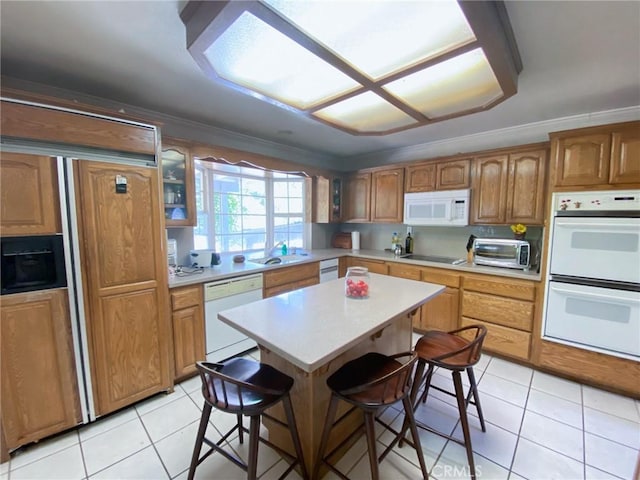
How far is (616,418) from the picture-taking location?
1.99 m

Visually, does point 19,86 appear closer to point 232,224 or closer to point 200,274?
point 200,274

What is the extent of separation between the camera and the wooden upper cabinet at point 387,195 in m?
Result: 3.75

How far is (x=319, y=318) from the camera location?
154 cm

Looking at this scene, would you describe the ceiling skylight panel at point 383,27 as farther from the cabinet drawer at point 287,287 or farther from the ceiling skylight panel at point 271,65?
the cabinet drawer at point 287,287

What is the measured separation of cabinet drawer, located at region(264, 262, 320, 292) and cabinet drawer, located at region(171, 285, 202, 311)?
0.74 metres

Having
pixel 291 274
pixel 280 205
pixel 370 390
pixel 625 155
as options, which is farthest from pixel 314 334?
pixel 280 205

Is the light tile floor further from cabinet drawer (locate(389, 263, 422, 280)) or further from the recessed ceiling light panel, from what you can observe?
the recessed ceiling light panel

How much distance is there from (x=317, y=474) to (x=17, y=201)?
229cm

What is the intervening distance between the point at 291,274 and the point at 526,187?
8.84 feet

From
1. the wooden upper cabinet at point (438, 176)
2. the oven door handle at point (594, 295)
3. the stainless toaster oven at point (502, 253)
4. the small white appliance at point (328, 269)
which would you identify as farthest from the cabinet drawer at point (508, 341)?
the small white appliance at point (328, 269)

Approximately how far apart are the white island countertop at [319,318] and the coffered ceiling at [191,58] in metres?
1.46

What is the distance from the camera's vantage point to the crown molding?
255cm

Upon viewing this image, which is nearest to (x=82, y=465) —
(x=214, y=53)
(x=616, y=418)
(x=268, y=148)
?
(x=214, y=53)

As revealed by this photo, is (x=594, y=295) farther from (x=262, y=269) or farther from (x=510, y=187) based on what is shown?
(x=262, y=269)
